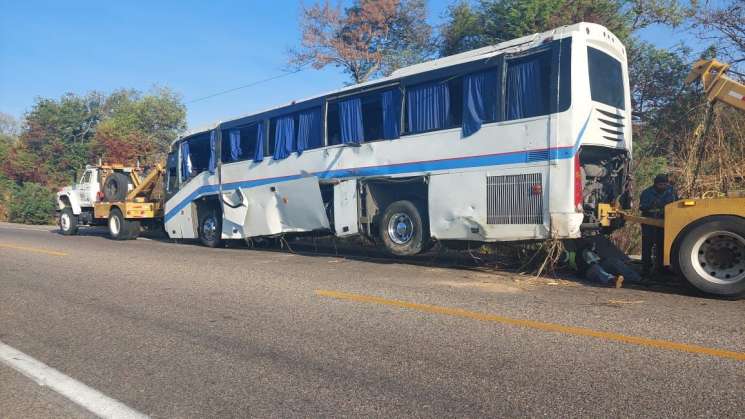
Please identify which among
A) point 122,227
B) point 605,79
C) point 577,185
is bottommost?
point 122,227

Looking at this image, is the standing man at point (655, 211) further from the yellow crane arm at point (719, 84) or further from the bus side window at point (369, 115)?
the bus side window at point (369, 115)

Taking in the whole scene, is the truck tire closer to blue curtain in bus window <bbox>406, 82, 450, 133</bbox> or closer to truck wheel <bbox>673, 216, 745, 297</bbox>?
blue curtain in bus window <bbox>406, 82, 450, 133</bbox>

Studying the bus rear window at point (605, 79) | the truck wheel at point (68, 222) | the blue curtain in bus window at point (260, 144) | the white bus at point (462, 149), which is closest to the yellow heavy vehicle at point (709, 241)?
the white bus at point (462, 149)

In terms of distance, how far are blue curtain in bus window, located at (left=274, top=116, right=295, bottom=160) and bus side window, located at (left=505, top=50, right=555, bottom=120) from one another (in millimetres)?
4998

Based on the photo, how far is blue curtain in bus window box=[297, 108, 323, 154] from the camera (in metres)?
10.9

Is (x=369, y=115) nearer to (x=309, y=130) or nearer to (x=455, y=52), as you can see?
(x=309, y=130)

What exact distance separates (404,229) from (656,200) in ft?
13.0

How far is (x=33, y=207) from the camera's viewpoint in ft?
98.7

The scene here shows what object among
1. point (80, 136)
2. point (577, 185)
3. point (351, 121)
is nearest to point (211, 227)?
point (351, 121)

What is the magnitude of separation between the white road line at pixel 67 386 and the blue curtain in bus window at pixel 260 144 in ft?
24.9

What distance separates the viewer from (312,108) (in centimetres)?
1102

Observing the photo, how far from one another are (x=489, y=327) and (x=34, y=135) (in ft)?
156

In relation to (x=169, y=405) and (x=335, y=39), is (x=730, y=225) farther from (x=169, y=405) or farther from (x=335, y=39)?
(x=335, y=39)

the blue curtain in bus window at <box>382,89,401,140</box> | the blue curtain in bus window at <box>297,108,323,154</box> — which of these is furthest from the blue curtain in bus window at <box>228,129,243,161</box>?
the blue curtain in bus window at <box>382,89,401,140</box>
